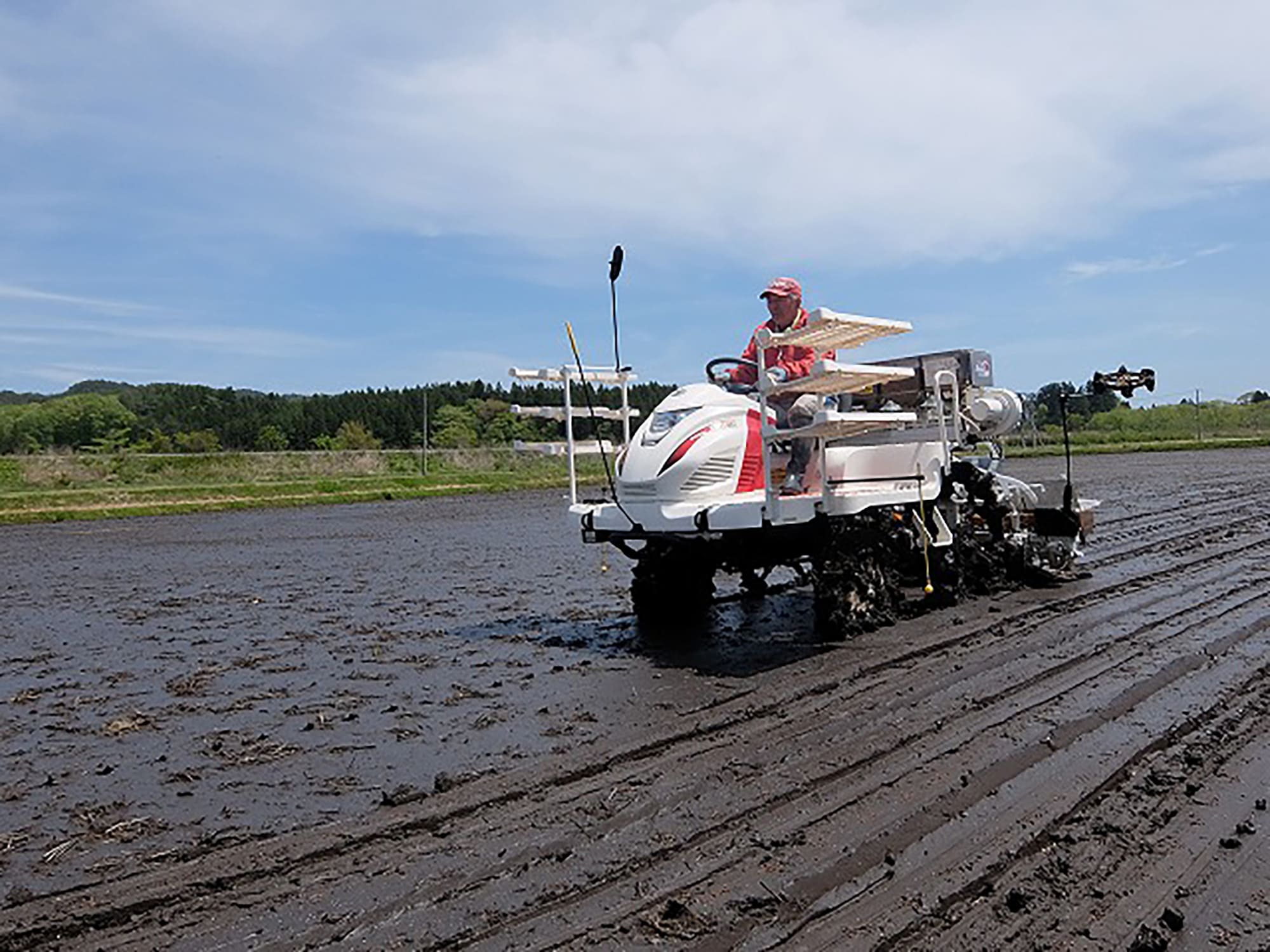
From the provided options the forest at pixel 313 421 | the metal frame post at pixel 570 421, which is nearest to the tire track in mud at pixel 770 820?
the metal frame post at pixel 570 421

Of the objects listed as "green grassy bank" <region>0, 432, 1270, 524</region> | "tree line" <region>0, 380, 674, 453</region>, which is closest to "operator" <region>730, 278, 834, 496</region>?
"green grassy bank" <region>0, 432, 1270, 524</region>

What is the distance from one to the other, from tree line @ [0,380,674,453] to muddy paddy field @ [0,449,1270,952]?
59.8 metres

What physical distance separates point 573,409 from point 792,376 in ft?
6.67

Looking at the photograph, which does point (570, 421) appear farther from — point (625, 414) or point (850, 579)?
point (850, 579)

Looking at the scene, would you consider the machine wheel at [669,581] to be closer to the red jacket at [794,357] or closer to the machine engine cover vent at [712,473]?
the machine engine cover vent at [712,473]

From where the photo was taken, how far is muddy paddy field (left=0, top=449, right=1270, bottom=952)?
3.41 meters

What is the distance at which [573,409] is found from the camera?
870 centimetres

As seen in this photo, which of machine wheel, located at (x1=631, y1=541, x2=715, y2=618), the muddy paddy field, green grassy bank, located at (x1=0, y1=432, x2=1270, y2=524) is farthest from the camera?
green grassy bank, located at (x1=0, y1=432, x2=1270, y2=524)

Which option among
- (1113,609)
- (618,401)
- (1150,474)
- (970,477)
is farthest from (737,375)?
(1150,474)

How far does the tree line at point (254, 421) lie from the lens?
7738cm

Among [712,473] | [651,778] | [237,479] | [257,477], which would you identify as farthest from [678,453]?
[237,479]

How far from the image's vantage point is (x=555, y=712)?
604 centimetres

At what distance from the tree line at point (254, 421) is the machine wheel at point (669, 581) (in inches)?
2319

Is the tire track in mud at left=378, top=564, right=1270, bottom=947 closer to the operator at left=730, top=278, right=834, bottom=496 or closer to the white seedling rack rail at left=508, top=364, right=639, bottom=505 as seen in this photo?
the operator at left=730, top=278, right=834, bottom=496
